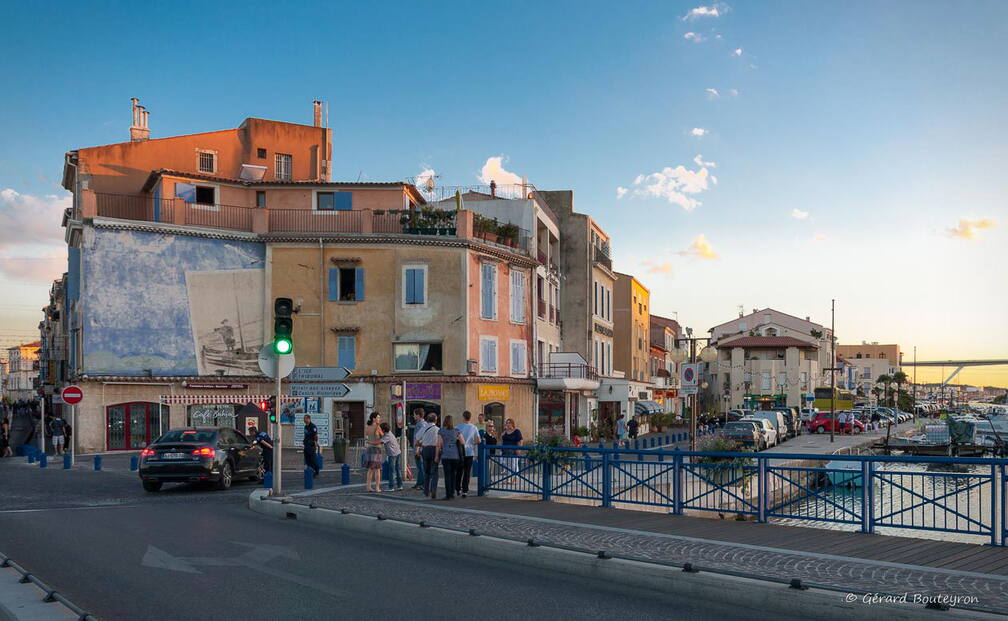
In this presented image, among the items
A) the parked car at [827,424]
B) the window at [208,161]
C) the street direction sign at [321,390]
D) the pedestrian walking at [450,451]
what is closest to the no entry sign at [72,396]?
the street direction sign at [321,390]

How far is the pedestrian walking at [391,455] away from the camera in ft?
65.8

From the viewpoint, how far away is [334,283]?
43.1 metres

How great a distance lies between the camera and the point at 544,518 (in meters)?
14.0

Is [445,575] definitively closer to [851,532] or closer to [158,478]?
[851,532]

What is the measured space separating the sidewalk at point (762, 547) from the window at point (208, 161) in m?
37.0

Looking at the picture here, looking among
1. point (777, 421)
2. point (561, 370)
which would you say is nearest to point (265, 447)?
point (561, 370)

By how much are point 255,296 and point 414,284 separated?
7737 mm

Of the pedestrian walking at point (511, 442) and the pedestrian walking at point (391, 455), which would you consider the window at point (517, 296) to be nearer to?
the pedestrian walking at point (511, 442)

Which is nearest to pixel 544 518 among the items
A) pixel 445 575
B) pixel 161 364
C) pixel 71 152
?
pixel 445 575

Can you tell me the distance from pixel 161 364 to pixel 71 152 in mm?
13550

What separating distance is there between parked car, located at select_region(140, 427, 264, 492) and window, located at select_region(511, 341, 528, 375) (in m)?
26.1

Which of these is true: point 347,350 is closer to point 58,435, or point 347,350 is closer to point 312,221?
point 312,221

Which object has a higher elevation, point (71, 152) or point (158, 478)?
point (71, 152)

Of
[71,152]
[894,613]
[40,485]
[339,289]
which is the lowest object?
[40,485]
